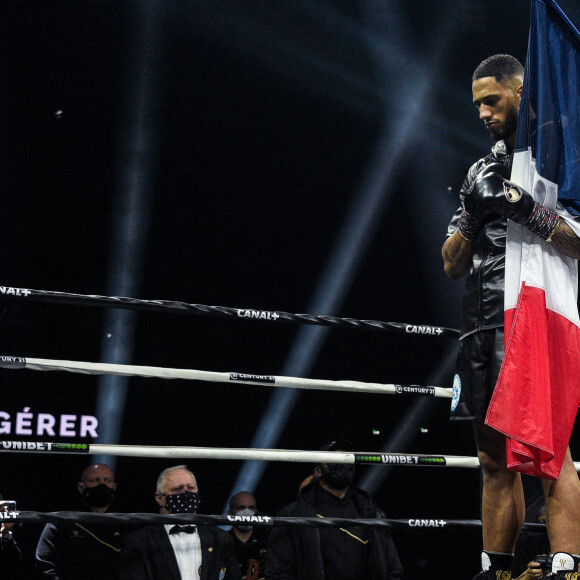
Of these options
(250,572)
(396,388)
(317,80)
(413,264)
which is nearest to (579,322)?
(396,388)

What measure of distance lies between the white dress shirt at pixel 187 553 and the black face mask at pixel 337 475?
0.71m

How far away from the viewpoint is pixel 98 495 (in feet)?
11.2

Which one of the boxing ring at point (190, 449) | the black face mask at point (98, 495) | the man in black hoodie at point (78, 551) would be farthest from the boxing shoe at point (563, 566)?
the black face mask at point (98, 495)

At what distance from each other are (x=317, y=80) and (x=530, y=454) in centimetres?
361

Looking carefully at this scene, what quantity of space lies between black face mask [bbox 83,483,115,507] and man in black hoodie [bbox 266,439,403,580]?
2.45ft

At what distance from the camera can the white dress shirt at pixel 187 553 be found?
9.50 feet

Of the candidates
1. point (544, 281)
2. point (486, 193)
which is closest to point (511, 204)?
point (486, 193)

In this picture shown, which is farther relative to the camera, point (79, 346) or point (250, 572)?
point (79, 346)

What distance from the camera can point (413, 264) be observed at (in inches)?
213

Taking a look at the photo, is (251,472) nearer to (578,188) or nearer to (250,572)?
(250,572)

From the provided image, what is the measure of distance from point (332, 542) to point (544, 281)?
203cm

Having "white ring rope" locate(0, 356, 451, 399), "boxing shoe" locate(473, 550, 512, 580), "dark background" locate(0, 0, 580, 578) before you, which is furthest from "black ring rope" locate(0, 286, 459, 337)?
"dark background" locate(0, 0, 580, 578)

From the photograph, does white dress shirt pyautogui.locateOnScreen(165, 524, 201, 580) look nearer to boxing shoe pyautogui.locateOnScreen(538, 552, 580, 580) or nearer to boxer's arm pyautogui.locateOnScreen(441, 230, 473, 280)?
boxer's arm pyautogui.locateOnScreen(441, 230, 473, 280)

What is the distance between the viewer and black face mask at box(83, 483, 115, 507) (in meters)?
3.41
